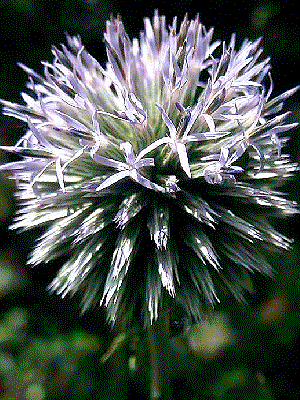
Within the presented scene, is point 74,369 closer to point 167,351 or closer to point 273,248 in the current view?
point 167,351

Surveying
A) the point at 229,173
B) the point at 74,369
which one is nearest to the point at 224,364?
the point at 74,369

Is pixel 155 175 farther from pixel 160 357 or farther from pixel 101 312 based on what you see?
pixel 101 312

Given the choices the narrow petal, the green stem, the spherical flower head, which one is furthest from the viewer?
the green stem

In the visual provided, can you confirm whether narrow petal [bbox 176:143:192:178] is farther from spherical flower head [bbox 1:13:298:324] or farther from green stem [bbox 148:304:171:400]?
green stem [bbox 148:304:171:400]

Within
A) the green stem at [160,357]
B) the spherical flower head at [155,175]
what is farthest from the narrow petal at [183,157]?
the green stem at [160,357]

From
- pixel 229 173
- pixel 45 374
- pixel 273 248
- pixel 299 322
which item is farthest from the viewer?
pixel 299 322

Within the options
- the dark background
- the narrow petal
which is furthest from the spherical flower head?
the dark background

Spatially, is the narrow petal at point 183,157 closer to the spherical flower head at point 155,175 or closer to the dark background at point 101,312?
the spherical flower head at point 155,175
